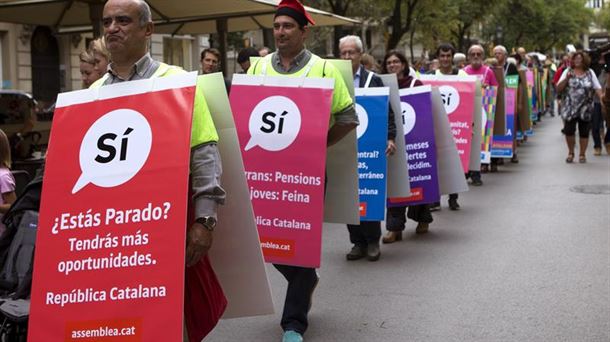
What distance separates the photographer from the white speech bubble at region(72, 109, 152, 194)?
3.74 metres

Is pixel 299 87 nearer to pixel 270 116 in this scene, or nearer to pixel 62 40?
pixel 270 116

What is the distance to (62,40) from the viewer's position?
28.7 meters

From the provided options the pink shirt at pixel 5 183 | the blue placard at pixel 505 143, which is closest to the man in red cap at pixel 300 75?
the pink shirt at pixel 5 183

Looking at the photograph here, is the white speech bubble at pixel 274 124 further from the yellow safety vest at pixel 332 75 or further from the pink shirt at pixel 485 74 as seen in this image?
the pink shirt at pixel 485 74

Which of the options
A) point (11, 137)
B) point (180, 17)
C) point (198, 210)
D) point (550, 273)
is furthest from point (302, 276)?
point (180, 17)

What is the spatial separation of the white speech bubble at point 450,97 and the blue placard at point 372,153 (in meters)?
3.20

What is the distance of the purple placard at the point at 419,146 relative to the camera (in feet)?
30.9

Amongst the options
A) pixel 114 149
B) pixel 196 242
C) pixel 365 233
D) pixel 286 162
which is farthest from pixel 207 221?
pixel 365 233

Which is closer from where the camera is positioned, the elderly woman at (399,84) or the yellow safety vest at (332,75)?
the yellow safety vest at (332,75)

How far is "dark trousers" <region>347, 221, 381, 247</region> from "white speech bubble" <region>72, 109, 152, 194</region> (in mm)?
4933

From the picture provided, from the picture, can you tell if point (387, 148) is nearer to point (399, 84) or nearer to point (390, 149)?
point (390, 149)

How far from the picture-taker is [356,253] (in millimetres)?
8750

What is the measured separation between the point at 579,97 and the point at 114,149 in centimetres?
1465

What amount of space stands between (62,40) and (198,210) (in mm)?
26148
